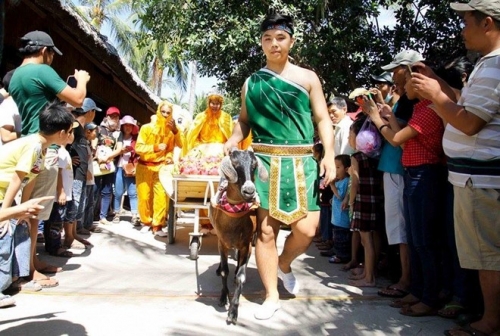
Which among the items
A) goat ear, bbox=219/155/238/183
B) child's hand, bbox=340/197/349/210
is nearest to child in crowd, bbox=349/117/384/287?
child's hand, bbox=340/197/349/210

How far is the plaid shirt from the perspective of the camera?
3.53 m

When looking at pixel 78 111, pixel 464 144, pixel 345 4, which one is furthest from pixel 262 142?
pixel 345 4

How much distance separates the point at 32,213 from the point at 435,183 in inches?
109

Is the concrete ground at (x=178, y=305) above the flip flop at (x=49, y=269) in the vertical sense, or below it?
below

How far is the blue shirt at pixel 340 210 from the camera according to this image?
17.6 feet

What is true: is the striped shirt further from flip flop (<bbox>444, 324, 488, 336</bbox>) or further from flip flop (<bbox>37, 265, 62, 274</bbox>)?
flip flop (<bbox>37, 265, 62, 274</bbox>)

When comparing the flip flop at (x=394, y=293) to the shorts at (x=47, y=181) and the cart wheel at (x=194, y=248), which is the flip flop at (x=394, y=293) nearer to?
the cart wheel at (x=194, y=248)

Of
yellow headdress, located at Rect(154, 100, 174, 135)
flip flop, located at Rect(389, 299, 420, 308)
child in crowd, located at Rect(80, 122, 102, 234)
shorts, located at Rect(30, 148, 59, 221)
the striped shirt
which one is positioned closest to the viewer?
the striped shirt

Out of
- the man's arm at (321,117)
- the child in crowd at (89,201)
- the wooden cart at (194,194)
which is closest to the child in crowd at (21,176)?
the wooden cart at (194,194)

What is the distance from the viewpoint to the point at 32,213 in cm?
250

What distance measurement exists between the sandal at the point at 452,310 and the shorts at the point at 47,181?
3.54 m

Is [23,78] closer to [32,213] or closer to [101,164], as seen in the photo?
[32,213]

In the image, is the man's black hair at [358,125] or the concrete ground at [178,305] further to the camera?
the man's black hair at [358,125]

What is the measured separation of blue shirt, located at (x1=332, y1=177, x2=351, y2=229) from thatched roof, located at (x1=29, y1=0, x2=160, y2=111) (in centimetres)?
453
